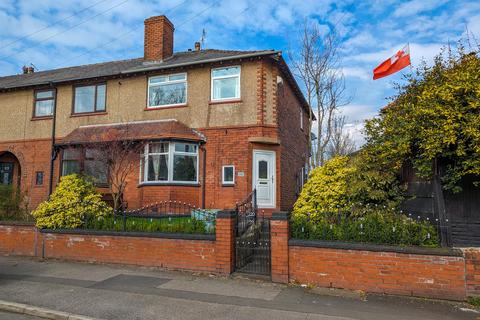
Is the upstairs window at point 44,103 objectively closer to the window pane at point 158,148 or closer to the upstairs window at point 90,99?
the upstairs window at point 90,99

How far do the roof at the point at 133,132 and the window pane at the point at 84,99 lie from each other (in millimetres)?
1137

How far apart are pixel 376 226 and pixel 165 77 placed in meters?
10.4

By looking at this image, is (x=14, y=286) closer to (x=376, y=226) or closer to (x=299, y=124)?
(x=376, y=226)

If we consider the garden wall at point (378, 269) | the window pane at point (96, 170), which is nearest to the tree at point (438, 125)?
the garden wall at point (378, 269)

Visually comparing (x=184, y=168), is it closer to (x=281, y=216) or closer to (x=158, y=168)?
(x=158, y=168)

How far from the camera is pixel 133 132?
1370cm

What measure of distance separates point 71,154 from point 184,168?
576 cm

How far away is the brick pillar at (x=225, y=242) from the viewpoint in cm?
791

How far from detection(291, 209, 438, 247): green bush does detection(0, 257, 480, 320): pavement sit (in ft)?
3.45

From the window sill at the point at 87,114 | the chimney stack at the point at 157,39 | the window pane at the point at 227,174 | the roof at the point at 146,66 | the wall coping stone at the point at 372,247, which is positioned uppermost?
the chimney stack at the point at 157,39

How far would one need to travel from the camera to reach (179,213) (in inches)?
474

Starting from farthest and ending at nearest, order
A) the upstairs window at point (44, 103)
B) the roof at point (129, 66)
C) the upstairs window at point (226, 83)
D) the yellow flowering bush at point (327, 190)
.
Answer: the upstairs window at point (44, 103) < the roof at point (129, 66) < the upstairs window at point (226, 83) < the yellow flowering bush at point (327, 190)

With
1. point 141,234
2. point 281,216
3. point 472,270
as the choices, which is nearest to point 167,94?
point 141,234

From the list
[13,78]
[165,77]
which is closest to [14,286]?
[165,77]
